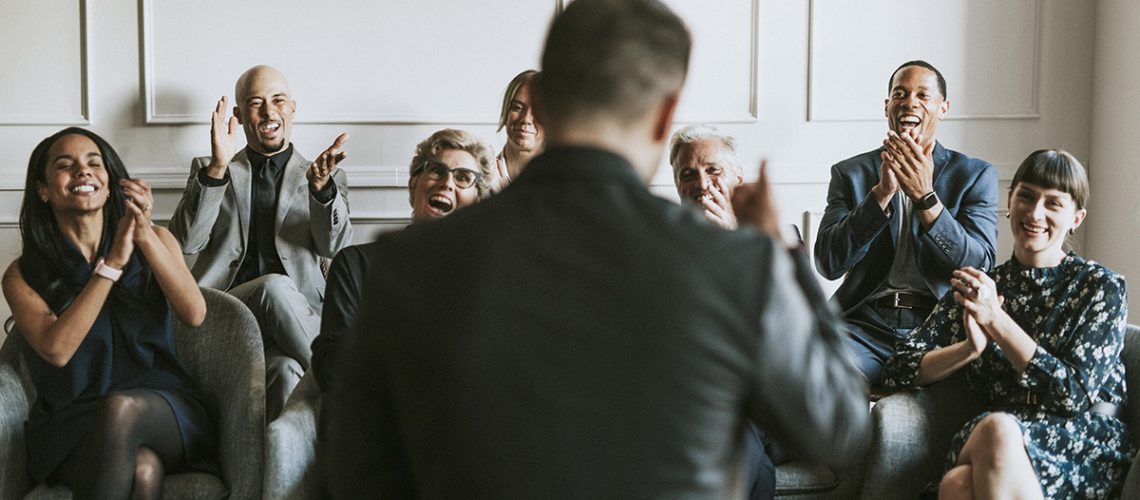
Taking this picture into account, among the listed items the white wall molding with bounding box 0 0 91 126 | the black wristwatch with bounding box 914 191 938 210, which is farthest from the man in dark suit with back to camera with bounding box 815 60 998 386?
the white wall molding with bounding box 0 0 91 126

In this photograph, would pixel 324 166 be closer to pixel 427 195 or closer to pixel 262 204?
pixel 262 204

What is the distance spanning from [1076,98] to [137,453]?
133 inches

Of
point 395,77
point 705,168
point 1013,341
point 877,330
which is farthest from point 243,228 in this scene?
point 1013,341

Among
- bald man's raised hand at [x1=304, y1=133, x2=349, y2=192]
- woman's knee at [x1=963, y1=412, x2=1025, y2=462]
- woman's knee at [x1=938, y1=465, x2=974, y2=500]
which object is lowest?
woman's knee at [x1=938, y1=465, x2=974, y2=500]

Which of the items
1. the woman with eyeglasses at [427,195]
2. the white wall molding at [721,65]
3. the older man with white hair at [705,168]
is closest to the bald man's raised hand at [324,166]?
the woman with eyeglasses at [427,195]

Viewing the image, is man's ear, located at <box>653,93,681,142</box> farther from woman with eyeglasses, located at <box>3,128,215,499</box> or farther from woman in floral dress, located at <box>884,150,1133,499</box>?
woman with eyeglasses, located at <box>3,128,215,499</box>

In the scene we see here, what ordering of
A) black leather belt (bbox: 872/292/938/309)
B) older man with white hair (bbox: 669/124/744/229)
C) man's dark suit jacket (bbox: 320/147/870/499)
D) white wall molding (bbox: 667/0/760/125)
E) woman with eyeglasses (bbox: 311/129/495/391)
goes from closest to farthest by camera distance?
1. man's dark suit jacket (bbox: 320/147/870/499)
2. woman with eyeglasses (bbox: 311/129/495/391)
3. older man with white hair (bbox: 669/124/744/229)
4. black leather belt (bbox: 872/292/938/309)
5. white wall molding (bbox: 667/0/760/125)

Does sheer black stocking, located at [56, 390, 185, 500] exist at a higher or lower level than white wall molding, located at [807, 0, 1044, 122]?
lower

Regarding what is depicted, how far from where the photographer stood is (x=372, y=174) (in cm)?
413

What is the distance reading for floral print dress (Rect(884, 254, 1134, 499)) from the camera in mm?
2600

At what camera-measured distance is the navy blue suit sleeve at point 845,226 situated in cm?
324

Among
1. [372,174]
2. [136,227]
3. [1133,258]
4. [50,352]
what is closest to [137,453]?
[50,352]

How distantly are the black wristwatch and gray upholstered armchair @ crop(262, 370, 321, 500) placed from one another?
169 centimetres

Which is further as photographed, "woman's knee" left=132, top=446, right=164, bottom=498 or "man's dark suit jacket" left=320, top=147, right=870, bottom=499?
"woman's knee" left=132, top=446, right=164, bottom=498
